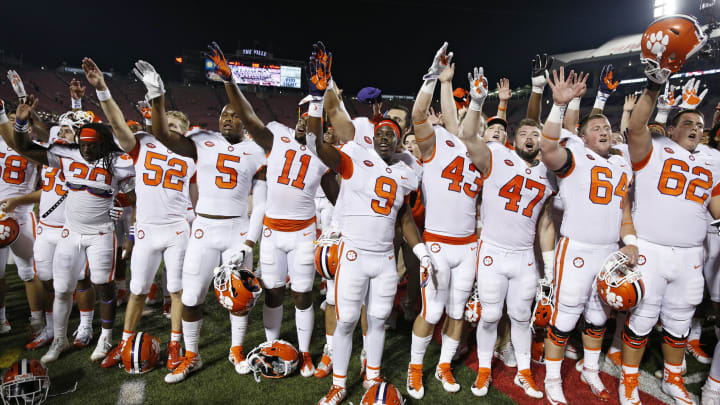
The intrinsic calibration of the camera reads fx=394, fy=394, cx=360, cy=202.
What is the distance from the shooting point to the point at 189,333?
401 centimetres

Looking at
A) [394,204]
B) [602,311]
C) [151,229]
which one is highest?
[394,204]

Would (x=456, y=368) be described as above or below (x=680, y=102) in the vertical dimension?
below

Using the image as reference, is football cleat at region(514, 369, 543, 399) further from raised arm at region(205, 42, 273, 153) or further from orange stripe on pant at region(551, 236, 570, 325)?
raised arm at region(205, 42, 273, 153)

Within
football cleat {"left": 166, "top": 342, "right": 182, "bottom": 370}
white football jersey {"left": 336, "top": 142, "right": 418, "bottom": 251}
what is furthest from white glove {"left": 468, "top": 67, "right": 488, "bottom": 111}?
football cleat {"left": 166, "top": 342, "right": 182, "bottom": 370}

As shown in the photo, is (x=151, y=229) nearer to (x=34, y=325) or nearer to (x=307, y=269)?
(x=307, y=269)

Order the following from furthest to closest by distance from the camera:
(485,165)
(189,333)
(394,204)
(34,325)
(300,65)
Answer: (300,65), (34,325), (189,333), (485,165), (394,204)

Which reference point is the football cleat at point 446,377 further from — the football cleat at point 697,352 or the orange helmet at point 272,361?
the football cleat at point 697,352

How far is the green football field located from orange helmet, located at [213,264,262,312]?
32.9 inches

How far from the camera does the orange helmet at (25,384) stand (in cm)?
320

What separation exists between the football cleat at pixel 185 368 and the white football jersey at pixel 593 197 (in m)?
3.89

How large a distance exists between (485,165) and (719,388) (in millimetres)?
3016

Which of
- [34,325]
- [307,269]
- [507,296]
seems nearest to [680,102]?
[507,296]

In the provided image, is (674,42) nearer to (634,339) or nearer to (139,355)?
(634,339)

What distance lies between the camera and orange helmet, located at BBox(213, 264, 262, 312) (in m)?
3.62
